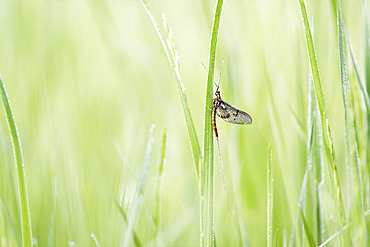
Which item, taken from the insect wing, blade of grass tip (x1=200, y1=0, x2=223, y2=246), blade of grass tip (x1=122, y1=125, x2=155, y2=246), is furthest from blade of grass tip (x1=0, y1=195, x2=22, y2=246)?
the insect wing

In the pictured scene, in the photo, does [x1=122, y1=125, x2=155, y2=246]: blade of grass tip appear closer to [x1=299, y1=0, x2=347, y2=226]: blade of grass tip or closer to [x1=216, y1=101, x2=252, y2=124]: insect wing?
[x1=216, y1=101, x2=252, y2=124]: insect wing

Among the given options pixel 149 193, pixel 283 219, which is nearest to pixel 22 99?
pixel 149 193

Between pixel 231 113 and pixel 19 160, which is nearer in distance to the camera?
pixel 19 160

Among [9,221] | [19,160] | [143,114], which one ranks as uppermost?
[143,114]

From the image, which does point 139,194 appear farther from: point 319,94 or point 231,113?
point 319,94

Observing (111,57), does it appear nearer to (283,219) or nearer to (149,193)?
(149,193)

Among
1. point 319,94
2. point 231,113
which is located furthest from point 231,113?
point 319,94
